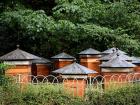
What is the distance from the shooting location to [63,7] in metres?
14.4

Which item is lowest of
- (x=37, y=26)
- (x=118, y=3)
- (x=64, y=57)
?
(x=64, y=57)

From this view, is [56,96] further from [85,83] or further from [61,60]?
[61,60]

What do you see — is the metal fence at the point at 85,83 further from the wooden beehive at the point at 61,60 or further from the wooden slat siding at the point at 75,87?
the wooden beehive at the point at 61,60

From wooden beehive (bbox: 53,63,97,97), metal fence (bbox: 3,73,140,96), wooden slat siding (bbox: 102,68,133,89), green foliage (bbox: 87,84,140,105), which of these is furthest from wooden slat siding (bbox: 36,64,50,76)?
green foliage (bbox: 87,84,140,105)

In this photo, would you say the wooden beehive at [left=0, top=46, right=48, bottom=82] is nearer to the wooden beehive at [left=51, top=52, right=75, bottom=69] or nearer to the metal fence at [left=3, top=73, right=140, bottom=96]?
the metal fence at [left=3, top=73, right=140, bottom=96]

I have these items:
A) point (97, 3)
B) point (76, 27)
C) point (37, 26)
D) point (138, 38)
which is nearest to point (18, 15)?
point (37, 26)

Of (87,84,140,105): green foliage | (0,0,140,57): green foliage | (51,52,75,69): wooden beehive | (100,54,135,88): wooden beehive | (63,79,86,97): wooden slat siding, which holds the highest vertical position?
(0,0,140,57): green foliage

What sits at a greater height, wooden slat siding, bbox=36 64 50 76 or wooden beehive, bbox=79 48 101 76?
wooden beehive, bbox=79 48 101 76

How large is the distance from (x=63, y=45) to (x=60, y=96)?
6.89 m

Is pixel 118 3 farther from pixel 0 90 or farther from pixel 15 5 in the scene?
pixel 0 90

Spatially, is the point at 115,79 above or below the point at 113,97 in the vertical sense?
above

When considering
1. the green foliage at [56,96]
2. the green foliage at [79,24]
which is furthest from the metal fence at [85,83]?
the green foliage at [79,24]

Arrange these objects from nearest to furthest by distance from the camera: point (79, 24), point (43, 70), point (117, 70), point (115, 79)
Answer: point (115, 79), point (117, 70), point (43, 70), point (79, 24)

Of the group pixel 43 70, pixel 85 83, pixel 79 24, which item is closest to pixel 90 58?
pixel 43 70
